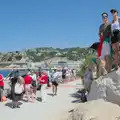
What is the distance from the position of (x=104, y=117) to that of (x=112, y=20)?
3.30 metres

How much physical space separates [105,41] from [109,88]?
1.70 metres

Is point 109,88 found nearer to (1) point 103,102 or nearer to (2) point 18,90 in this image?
(1) point 103,102

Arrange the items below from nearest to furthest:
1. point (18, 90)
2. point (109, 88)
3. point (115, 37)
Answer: point (109, 88)
point (115, 37)
point (18, 90)

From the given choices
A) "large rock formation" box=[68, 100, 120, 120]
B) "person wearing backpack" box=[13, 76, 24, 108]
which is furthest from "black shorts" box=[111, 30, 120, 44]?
"person wearing backpack" box=[13, 76, 24, 108]

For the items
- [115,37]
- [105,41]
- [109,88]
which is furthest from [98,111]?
[105,41]

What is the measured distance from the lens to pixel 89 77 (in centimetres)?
1491

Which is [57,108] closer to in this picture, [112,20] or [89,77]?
[89,77]

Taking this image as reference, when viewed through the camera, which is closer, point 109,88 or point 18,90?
point 109,88

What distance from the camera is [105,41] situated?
11594 millimetres

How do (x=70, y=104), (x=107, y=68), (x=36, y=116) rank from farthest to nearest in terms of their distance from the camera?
(x=70, y=104) → (x=36, y=116) → (x=107, y=68)

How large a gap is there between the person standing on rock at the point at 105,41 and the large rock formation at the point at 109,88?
0.80m

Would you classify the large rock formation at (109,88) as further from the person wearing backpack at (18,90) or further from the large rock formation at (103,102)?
the person wearing backpack at (18,90)

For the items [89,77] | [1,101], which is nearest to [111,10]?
[89,77]

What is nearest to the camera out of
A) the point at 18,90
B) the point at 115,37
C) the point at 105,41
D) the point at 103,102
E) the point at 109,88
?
the point at 103,102
